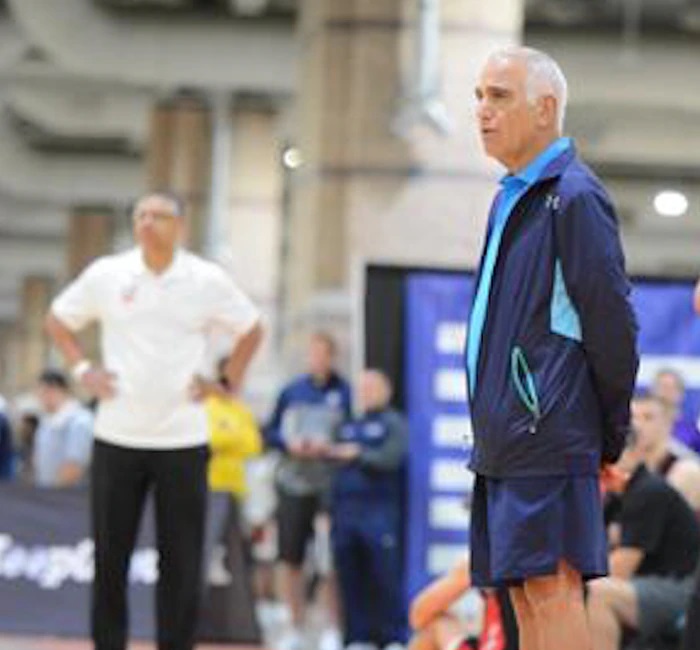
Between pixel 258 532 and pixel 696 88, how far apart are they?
1153 centimetres

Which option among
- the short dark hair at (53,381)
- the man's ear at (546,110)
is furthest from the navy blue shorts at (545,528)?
the short dark hair at (53,381)

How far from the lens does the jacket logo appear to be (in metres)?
4.91

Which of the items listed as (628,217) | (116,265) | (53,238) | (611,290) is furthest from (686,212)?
(611,290)

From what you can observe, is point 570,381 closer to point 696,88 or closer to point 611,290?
point 611,290

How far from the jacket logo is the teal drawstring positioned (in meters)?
0.37

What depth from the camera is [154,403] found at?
24.9 feet

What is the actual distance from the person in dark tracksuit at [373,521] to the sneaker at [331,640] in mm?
188

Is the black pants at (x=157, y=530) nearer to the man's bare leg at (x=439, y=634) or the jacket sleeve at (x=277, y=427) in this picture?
the man's bare leg at (x=439, y=634)

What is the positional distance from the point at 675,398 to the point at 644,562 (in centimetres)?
227

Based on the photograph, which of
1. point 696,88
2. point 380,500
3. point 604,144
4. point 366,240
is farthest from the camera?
point 604,144

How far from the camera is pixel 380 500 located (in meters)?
11.1

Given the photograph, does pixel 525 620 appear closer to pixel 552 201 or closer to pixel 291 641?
pixel 552 201

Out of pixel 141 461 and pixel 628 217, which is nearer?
pixel 141 461

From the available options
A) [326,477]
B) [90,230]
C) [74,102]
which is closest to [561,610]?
[326,477]
